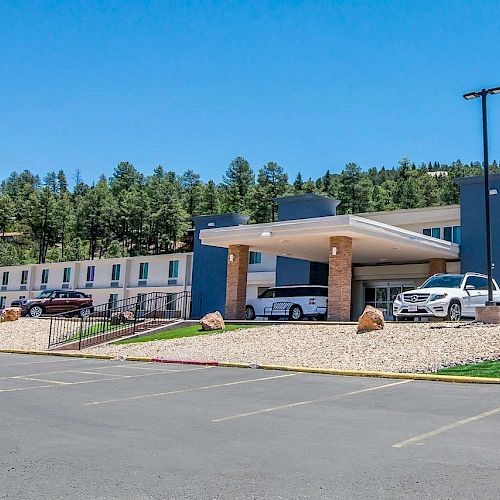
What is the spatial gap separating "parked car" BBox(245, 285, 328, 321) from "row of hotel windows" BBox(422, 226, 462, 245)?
29.4 ft

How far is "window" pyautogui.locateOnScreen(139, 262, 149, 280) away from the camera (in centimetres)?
5409

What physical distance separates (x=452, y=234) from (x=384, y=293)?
205 inches

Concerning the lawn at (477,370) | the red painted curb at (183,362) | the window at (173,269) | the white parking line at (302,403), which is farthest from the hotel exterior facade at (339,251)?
the white parking line at (302,403)

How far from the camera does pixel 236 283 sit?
29234 millimetres

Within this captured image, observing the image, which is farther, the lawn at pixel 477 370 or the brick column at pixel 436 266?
the brick column at pixel 436 266

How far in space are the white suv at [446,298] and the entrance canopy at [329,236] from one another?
11.9 feet

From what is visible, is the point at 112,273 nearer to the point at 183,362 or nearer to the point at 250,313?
the point at 250,313

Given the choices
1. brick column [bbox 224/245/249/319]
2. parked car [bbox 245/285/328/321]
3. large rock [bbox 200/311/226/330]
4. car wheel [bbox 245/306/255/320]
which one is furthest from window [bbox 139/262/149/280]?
large rock [bbox 200/311/226/330]

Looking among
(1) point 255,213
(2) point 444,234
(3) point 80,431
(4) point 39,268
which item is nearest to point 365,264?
(2) point 444,234

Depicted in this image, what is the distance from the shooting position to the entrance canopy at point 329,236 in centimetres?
2442

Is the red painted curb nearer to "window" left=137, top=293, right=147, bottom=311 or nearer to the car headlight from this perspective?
the car headlight

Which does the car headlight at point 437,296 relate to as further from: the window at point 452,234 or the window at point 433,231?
the window at point 433,231

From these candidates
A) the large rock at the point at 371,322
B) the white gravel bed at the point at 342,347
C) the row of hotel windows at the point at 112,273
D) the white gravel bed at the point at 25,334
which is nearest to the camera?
the white gravel bed at the point at 342,347

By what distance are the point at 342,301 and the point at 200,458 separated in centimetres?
1901
